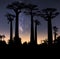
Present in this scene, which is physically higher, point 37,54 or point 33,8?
point 33,8

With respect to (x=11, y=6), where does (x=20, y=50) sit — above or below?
below

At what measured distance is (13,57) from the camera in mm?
8125

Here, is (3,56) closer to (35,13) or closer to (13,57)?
(13,57)

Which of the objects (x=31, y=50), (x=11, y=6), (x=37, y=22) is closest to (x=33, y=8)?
(x=11, y=6)

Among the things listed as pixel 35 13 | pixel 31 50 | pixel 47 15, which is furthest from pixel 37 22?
pixel 31 50

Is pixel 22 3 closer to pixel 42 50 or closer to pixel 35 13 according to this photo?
pixel 35 13

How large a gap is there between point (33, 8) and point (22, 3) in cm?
340

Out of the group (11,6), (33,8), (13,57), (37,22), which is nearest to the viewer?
(13,57)

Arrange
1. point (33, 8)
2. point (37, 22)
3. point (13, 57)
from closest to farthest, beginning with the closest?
1. point (13, 57)
2. point (33, 8)
3. point (37, 22)

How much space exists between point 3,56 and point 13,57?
1.31 ft

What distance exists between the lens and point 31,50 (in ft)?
28.3

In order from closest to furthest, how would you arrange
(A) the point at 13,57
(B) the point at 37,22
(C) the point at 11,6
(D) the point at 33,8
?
1. (A) the point at 13,57
2. (C) the point at 11,6
3. (D) the point at 33,8
4. (B) the point at 37,22

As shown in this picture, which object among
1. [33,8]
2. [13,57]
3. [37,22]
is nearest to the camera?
[13,57]

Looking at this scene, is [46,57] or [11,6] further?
[11,6]
